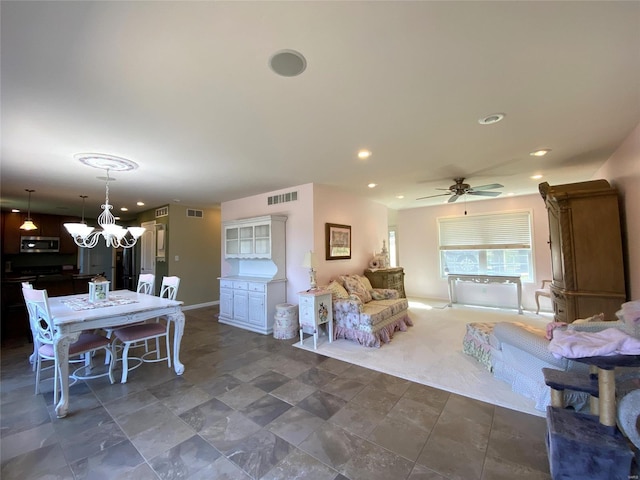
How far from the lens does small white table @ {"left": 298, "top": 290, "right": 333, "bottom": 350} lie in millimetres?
3902

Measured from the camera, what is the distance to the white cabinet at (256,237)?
4922 mm

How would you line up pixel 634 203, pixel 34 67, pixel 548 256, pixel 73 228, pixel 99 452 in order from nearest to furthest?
pixel 34 67, pixel 99 452, pixel 634 203, pixel 73 228, pixel 548 256

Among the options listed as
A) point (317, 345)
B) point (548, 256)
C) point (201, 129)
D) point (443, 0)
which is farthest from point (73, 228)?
point (548, 256)

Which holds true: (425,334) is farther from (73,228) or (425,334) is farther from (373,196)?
(73,228)

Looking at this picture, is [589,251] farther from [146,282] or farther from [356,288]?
[146,282]

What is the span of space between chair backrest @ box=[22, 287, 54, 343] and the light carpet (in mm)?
2834

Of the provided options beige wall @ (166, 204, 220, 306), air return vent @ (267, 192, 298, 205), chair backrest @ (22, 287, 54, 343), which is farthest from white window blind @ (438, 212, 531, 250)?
chair backrest @ (22, 287, 54, 343)

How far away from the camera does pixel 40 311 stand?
8.54 ft

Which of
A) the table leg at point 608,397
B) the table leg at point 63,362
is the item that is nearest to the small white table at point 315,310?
the table leg at point 63,362

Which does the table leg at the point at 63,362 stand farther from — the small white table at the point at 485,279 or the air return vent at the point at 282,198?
Result: the small white table at the point at 485,279

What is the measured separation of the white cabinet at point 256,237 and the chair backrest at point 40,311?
2.95 meters

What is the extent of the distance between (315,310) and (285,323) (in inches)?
31.7

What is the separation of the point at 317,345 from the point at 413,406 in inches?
72.4

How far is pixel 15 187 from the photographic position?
452 cm
